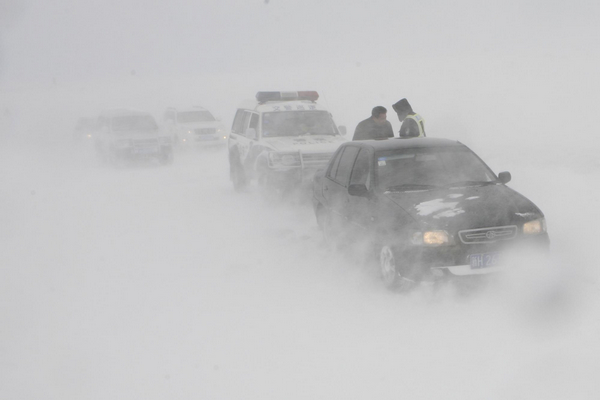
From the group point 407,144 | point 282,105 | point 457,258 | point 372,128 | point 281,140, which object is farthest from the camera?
point 282,105

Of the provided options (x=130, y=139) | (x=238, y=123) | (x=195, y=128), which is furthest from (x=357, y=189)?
(x=195, y=128)

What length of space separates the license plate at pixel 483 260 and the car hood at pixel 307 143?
5.45 m

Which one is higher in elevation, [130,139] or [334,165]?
[130,139]

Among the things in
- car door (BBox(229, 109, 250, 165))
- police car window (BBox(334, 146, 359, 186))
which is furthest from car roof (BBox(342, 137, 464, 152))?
car door (BBox(229, 109, 250, 165))

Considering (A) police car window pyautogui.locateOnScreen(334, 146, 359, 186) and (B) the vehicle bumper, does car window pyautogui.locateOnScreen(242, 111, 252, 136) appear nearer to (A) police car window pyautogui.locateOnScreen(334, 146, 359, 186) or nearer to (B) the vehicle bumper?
(A) police car window pyautogui.locateOnScreen(334, 146, 359, 186)

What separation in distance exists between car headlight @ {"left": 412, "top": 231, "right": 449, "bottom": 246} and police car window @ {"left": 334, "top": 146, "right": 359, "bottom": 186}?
175 centimetres

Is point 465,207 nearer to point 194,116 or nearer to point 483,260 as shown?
point 483,260

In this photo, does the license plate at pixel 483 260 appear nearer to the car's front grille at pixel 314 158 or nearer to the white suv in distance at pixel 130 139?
the car's front grille at pixel 314 158

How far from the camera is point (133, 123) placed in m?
19.2

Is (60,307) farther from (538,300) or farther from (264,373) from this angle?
(538,300)

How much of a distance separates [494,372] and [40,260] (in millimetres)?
5955

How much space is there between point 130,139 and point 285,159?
922cm

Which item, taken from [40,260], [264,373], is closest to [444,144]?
[264,373]

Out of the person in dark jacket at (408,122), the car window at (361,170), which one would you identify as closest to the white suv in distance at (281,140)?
the person in dark jacket at (408,122)
